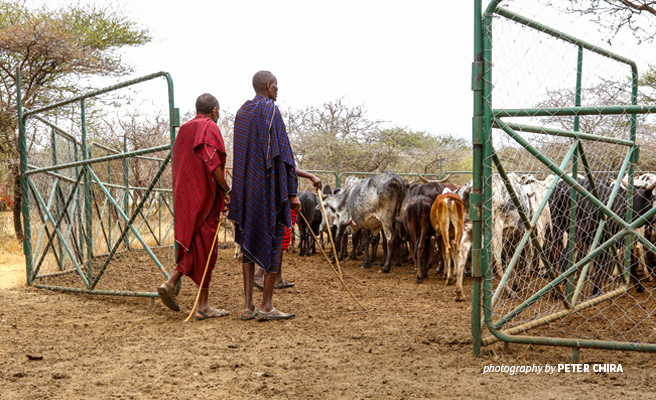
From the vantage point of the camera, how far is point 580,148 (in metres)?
4.93

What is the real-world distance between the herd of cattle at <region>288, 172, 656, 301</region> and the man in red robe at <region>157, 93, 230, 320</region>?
105 cm

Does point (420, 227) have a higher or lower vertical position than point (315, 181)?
lower

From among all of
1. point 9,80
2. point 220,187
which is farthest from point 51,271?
point 9,80

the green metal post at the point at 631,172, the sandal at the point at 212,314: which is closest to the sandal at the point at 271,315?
the sandal at the point at 212,314

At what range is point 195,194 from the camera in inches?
203

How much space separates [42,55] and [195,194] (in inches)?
327

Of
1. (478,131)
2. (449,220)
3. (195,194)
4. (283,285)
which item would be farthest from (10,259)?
(478,131)

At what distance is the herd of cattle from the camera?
597cm

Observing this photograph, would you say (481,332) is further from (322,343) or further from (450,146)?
(450,146)

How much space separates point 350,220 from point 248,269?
5.24 metres

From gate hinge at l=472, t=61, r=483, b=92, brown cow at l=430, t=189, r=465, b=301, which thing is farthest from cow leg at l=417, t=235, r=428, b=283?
gate hinge at l=472, t=61, r=483, b=92

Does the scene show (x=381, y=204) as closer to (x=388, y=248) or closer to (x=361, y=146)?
(x=388, y=248)

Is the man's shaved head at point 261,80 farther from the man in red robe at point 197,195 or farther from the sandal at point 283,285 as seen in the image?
the sandal at point 283,285

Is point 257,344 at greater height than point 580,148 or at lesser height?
lesser
